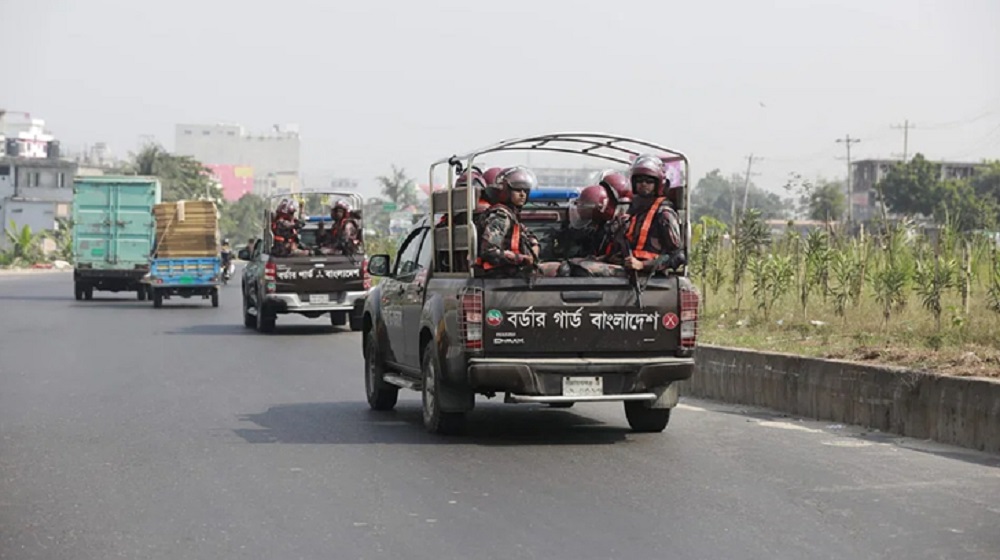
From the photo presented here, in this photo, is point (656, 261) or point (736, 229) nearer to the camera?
point (656, 261)

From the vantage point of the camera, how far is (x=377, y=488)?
9914 mm

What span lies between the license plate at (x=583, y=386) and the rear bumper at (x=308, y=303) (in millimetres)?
15710

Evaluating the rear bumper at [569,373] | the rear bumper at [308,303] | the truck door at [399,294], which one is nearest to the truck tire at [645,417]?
the rear bumper at [569,373]

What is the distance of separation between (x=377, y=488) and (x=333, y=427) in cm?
367

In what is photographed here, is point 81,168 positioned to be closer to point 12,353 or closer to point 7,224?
point 7,224

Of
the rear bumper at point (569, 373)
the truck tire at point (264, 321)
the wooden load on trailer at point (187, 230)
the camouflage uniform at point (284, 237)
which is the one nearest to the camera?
the rear bumper at point (569, 373)

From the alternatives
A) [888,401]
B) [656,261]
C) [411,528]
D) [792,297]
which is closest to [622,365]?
[656,261]

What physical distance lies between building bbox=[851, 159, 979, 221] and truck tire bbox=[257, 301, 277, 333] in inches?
3172

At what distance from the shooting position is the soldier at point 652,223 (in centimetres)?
1264

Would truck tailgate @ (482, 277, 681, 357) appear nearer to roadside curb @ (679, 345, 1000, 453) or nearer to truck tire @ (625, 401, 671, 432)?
truck tire @ (625, 401, 671, 432)

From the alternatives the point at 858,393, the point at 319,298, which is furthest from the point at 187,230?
the point at 858,393

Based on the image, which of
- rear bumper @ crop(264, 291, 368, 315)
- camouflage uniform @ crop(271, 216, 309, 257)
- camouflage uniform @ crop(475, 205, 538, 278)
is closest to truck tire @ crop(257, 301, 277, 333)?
rear bumper @ crop(264, 291, 368, 315)

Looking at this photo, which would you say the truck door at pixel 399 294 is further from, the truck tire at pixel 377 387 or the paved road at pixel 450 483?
the paved road at pixel 450 483

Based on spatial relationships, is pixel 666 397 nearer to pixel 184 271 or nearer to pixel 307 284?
pixel 307 284
